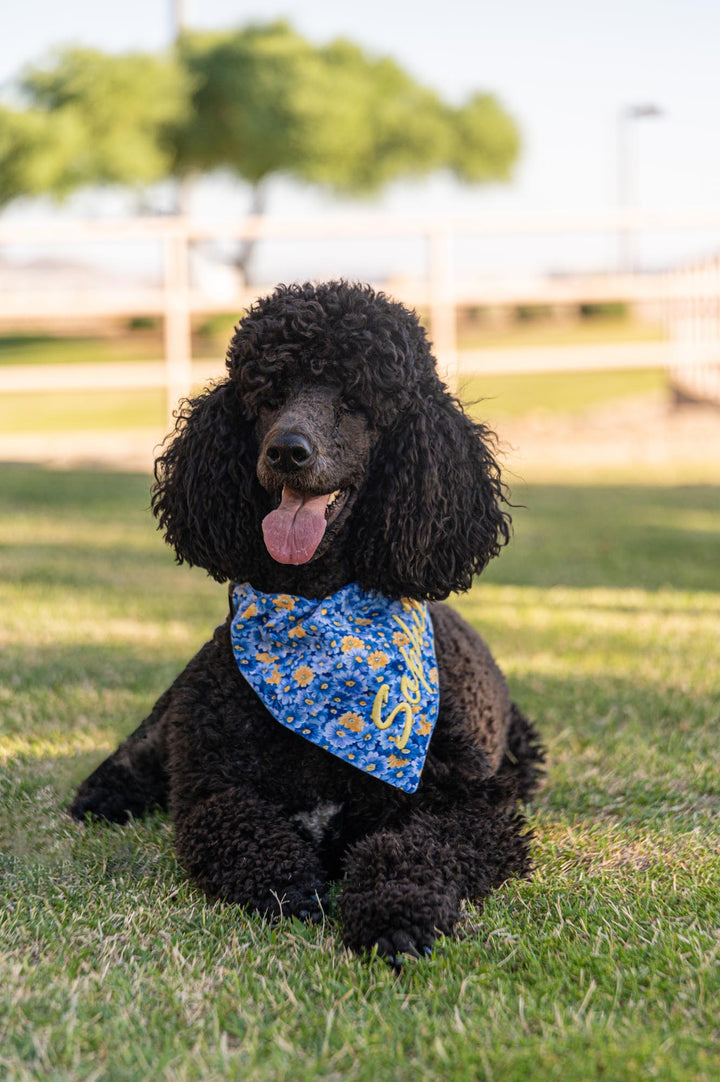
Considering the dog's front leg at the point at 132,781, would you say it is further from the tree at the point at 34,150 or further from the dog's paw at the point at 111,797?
the tree at the point at 34,150

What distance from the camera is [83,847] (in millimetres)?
3020

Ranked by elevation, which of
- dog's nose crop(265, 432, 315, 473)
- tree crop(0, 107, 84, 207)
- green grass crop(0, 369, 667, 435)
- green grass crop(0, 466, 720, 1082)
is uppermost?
tree crop(0, 107, 84, 207)

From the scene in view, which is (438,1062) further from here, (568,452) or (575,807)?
(568,452)

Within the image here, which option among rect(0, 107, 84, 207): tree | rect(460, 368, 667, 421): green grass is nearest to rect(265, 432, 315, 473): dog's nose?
rect(460, 368, 667, 421): green grass

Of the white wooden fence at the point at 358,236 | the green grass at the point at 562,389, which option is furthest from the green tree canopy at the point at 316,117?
the white wooden fence at the point at 358,236

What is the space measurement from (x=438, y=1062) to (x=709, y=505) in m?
8.08

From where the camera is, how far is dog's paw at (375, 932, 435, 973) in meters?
2.33

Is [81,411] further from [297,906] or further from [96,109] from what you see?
[297,906]

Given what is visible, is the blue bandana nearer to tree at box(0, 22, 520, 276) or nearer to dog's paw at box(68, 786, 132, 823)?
dog's paw at box(68, 786, 132, 823)

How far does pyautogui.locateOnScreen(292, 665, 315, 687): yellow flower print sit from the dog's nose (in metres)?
0.49

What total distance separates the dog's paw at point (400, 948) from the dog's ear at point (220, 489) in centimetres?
101

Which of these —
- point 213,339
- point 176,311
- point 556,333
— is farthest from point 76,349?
point 176,311

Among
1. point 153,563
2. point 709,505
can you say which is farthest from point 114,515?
point 709,505

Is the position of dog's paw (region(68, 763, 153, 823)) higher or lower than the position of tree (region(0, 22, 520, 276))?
lower
